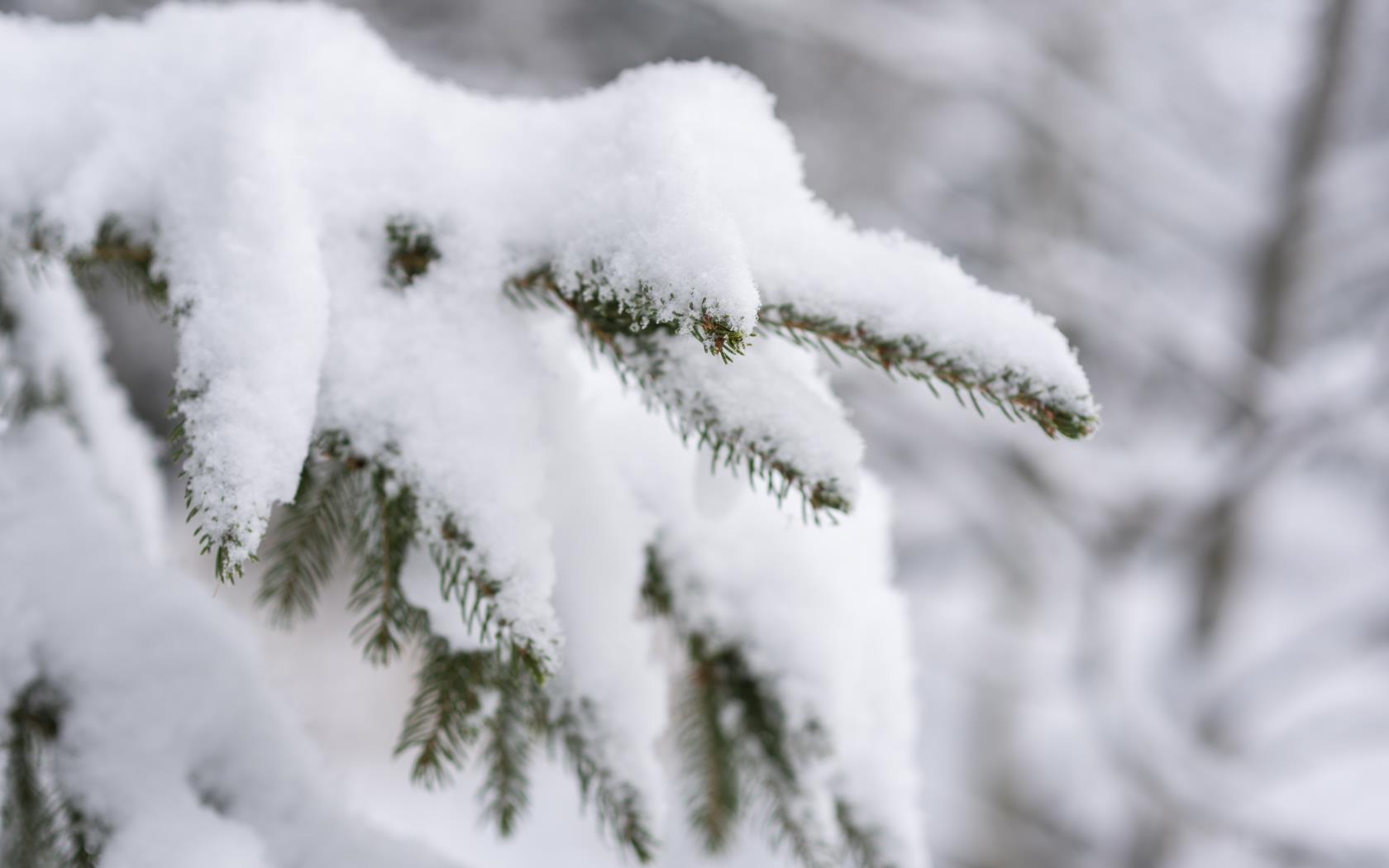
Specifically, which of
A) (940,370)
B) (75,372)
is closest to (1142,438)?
(940,370)

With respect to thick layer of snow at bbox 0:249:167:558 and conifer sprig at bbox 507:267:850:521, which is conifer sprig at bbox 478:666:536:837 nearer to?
conifer sprig at bbox 507:267:850:521

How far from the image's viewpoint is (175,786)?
27.6 inches

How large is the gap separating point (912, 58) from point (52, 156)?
3.16m

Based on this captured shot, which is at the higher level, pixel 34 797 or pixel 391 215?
pixel 391 215

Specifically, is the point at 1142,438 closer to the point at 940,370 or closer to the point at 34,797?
the point at 940,370

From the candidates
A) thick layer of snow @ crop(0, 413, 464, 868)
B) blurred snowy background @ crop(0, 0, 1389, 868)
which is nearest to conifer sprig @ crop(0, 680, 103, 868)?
thick layer of snow @ crop(0, 413, 464, 868)

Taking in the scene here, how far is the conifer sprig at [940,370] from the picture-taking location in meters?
0.58

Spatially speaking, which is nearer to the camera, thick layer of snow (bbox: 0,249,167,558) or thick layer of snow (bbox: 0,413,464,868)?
thick layer of snow (bbox: 0,413,464,868)

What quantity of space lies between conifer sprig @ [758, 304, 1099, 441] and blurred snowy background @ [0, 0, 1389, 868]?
1.98m

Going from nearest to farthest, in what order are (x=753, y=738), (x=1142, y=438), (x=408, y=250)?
(x=408, y=250), (x=753, y=738), (x=1142, y=438)

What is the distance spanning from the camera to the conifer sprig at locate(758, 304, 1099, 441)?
584mm

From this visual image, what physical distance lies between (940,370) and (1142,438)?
3.71 meters

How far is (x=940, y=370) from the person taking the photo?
61 centimetres

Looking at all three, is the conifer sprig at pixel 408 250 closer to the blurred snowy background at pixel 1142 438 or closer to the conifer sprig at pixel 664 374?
the conifer sprig at pixel 664 374
